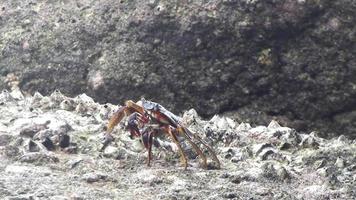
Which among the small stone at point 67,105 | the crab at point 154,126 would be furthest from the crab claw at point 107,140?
the small stone at point 67,105

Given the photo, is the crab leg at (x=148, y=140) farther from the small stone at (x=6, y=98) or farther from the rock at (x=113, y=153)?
the small stone at (x=6, y=98)

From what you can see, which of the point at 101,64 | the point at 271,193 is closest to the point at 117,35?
the point at 101,64

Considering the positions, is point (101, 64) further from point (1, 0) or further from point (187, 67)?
point (1, 0)

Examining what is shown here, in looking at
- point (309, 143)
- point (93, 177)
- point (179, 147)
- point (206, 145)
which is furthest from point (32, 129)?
point (309, 143)

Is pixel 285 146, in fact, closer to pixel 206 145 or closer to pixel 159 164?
pixel 206 145

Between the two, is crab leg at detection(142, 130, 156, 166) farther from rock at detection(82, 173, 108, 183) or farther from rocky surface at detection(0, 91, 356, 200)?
rock at detection(82, 173, 108, 183)
